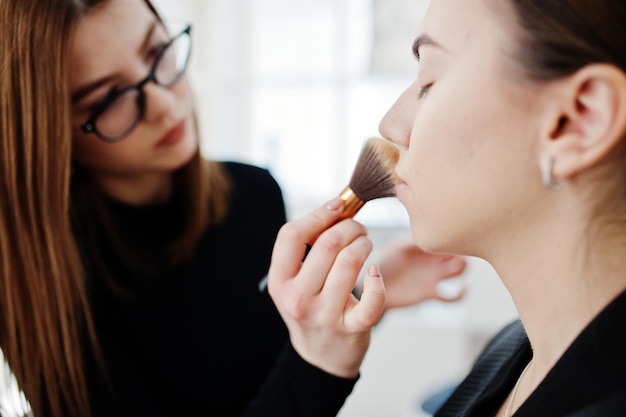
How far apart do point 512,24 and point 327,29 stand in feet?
5.86

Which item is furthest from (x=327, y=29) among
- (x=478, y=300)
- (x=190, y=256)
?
(x=190, y=256)

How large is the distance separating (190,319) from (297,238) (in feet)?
1.14

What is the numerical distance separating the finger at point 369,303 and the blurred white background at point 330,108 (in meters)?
1.31

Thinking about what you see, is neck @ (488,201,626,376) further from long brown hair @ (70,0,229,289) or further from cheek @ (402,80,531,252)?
long brown hair @ (70,0,229,289)

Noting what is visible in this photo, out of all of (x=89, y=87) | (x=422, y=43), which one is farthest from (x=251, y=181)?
(x=422, y=43)

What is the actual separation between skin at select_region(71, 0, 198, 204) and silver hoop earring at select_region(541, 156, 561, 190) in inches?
21.9

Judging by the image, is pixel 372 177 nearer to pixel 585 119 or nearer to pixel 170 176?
pixel 585 119

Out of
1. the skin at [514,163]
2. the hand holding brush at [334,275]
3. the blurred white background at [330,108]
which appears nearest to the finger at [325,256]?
the hand holding brush at [334,275]

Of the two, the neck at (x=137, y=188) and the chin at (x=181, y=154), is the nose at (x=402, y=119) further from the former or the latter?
the neck at (x=137, y=188)

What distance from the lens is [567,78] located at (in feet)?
1.59

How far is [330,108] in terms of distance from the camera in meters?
2.27

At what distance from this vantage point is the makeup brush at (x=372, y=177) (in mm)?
656

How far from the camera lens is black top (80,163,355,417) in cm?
92

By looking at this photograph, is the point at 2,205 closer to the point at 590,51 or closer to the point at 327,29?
the point at 590,51
